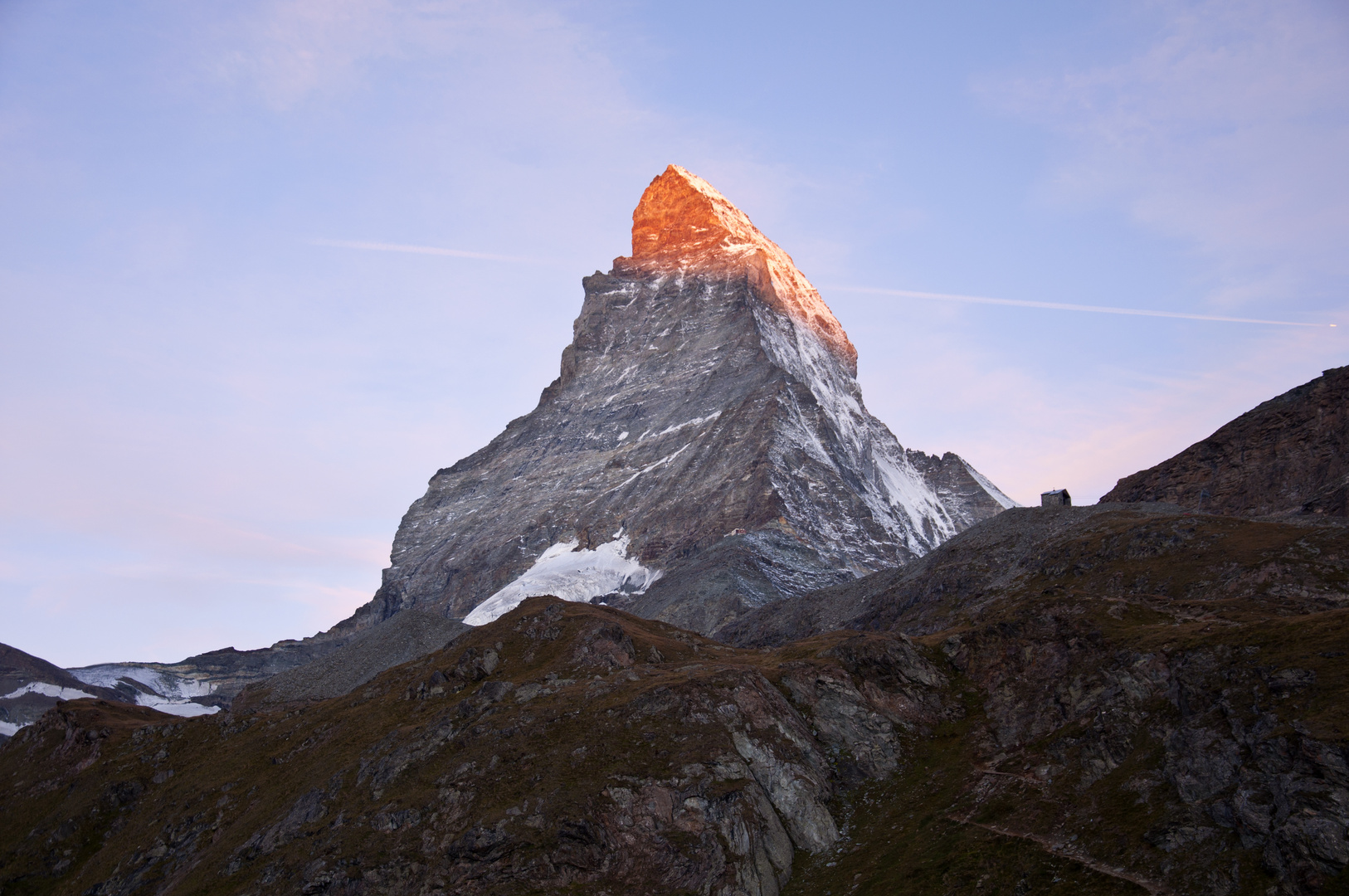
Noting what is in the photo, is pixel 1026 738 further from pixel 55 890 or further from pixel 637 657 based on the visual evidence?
pixel 55 890

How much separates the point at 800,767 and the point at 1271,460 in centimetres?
12431

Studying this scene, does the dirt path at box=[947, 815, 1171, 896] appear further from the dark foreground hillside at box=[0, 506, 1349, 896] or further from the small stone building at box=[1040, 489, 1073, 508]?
the small stone building at box=[1040, 489, 1073, 508]

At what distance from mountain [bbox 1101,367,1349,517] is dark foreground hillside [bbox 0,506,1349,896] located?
4794 cm

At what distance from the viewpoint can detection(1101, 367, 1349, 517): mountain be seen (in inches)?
6299

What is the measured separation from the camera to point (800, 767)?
84750 mm

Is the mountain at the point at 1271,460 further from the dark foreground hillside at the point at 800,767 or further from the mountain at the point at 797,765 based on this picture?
the dark foreground hillside at the point at 800,767

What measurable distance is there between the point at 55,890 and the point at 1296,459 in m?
177

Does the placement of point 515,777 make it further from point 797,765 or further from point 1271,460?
point 1271,460

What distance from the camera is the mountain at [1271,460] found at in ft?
525

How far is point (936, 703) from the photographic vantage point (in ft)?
308

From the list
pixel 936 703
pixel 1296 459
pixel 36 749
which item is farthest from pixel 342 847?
pixel 1296 459

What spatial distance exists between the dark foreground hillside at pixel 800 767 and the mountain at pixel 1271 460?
157 feet

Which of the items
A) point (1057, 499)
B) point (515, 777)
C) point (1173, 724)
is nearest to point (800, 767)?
point (515, 777)

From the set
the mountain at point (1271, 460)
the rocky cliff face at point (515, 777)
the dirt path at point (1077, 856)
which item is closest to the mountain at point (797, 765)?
the dirt path at point (1077, 856)
